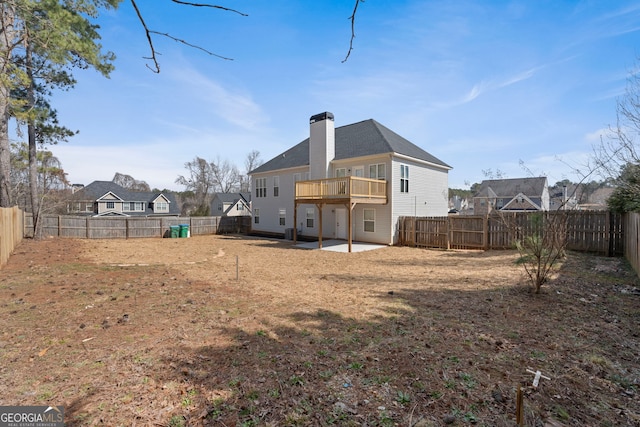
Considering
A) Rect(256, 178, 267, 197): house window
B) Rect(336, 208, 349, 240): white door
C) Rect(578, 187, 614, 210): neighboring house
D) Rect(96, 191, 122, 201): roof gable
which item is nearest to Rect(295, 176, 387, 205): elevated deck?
Rect(336, 208, 349, 240): white door

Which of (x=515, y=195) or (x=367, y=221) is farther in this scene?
Result: (x=515, y=195)

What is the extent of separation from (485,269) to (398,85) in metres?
6.16

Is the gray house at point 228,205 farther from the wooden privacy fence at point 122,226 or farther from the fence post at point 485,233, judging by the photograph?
the fence post at point 485,233

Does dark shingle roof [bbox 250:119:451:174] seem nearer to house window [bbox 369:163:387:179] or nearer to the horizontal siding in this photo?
the horizontal siding

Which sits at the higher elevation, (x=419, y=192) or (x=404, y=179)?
(x=404, y=179)

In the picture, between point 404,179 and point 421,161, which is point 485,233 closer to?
A: point 404,179

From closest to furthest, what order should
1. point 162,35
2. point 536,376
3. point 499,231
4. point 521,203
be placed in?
point 162,35 → point 536,376 → point 499,231 → point 521,203

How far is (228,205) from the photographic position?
4347 centimetres

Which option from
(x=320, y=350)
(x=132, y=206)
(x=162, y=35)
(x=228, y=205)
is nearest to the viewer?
(x=162, y=35)

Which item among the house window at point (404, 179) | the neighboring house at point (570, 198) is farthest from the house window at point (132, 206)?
the neighboring house at point (570, 198)

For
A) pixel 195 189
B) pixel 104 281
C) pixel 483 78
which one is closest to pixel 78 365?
pixel 104 281

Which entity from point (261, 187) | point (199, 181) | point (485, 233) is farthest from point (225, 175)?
point (485, 233)

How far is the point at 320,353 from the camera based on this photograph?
366 centimetres

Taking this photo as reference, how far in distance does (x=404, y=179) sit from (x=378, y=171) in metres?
1.55
